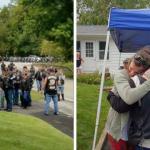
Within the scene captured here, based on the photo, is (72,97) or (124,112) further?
(72,97)

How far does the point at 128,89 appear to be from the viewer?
357cm

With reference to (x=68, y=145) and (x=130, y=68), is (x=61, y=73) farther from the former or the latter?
(x=130, y=68)

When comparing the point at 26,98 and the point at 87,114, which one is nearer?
the point at 26,98

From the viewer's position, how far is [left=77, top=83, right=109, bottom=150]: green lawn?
6.63 metres

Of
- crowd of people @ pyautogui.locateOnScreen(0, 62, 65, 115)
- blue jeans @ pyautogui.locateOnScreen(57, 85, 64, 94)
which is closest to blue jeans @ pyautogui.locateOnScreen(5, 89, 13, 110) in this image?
crowd of people @ pyautogui.locateOnScreen(0, 62, 65, 115)

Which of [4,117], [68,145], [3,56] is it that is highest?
[3,56]

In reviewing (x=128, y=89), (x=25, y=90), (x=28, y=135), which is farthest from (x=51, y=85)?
(x=128, y=89)

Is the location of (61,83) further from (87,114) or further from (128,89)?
(87,114)

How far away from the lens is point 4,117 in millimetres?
4719

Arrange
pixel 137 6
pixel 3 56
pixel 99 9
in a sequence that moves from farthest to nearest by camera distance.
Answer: pixel 99 9, pixel 137 6, pixel 3 56

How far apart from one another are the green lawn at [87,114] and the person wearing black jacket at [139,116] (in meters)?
2.78

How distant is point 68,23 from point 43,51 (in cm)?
41

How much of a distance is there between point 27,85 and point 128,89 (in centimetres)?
157

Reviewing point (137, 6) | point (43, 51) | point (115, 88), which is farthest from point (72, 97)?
point (137, 6)
